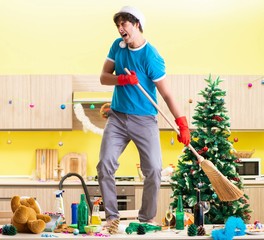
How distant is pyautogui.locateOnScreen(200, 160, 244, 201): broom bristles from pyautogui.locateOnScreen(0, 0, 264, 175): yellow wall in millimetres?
3665

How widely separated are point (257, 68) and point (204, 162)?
13.0ft

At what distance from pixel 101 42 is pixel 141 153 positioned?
372cm

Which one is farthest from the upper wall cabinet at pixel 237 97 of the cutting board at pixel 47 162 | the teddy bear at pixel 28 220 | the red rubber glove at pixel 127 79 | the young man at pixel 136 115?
the teddy bear at pixel 28 220

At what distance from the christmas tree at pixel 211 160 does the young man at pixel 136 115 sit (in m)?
1.57

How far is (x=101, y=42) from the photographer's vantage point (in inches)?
305

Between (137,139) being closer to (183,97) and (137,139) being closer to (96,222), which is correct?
(96,222)

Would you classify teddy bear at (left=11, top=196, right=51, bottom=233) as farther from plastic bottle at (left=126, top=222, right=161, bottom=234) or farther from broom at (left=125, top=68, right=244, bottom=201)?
broom at (left=125, top=68, right=244, bottom=201)

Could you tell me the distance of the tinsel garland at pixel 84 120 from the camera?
732 cm

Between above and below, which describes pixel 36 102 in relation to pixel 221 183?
above

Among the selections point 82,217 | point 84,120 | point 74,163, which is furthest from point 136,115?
point 74,163

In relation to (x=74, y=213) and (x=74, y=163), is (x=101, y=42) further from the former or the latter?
(x=74, y=213)

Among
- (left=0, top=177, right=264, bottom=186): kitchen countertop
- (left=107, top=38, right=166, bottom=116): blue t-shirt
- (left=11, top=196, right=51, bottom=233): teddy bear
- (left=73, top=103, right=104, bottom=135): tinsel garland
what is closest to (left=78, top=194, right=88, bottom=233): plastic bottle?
(left=11, top=196, right=51, bottom=233): teddy bear

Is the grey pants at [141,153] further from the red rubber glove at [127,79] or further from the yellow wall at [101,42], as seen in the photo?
the yellow wall at [101,42]

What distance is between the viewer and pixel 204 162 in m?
4.11
